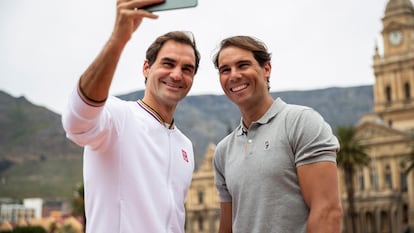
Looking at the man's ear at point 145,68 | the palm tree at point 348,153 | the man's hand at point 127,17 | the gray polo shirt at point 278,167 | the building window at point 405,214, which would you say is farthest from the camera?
the building window at point 405,214

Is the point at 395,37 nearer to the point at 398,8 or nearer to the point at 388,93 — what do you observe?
the point at 398,8

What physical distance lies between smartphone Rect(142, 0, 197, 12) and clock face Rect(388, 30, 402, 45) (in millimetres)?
75549

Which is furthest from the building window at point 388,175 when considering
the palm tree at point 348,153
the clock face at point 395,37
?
the clock face at point 395,37

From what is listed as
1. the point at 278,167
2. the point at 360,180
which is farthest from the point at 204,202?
the point at 278,167

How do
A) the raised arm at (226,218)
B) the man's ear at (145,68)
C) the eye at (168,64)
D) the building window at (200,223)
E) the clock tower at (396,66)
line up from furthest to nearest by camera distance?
the building window at (200,223)
the clock tower at (396,66)
the raised arm at (226,218)
the man's ear at (145,68)
the eye at (168,64)

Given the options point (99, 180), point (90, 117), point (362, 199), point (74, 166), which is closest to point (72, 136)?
point (90, 117)

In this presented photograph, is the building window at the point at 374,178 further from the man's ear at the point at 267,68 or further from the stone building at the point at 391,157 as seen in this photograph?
the man's ear at the point at 267,68

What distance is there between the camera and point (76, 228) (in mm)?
65438

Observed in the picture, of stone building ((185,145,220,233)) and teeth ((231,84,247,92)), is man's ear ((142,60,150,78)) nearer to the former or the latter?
teeth ((231,84,247,92))

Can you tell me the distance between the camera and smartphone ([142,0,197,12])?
143 inches

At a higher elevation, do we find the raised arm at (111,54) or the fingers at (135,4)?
the fingers at (135,4)

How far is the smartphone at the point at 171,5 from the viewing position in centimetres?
362

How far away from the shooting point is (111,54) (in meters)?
3.59

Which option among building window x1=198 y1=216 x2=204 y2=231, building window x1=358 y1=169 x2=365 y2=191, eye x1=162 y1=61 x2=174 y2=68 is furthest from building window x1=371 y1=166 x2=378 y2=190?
eye x1=162 y1=61 x2=174 y2=68
